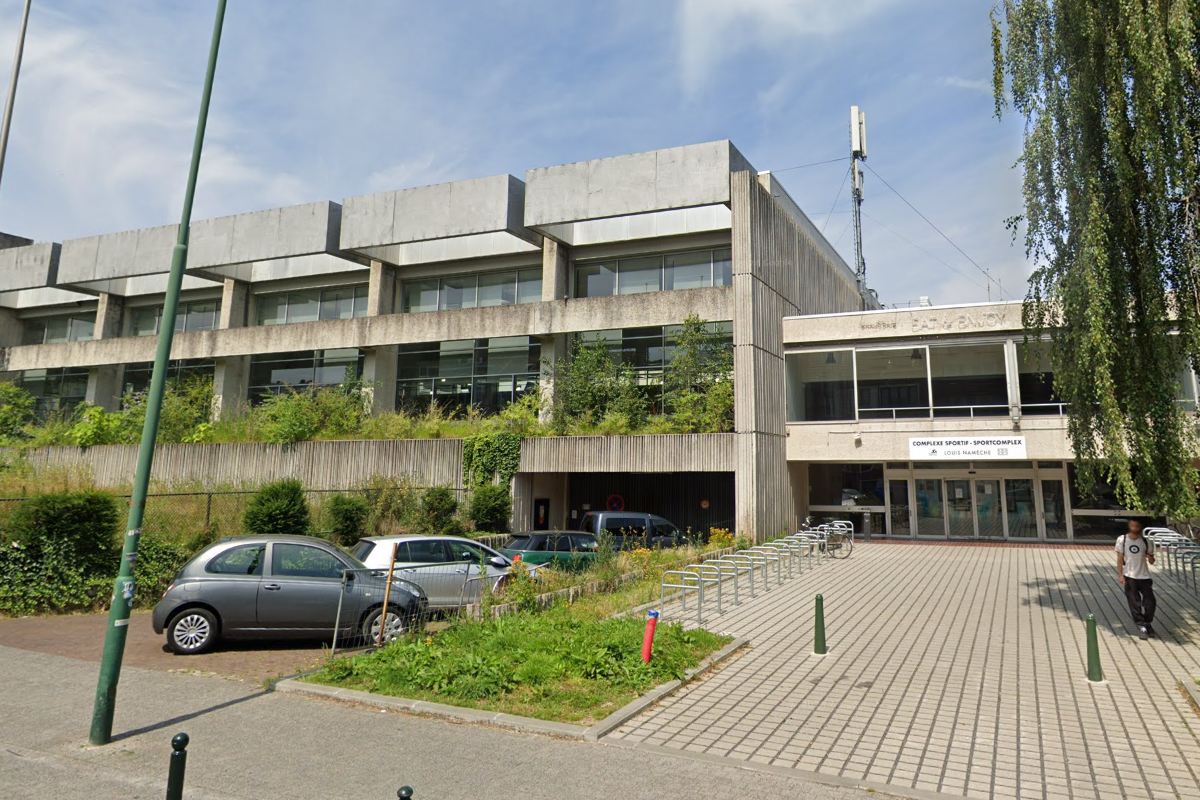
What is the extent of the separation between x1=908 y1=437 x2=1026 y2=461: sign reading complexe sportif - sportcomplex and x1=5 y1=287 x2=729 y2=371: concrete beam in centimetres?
784

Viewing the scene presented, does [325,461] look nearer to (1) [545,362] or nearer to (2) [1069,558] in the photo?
(1) [545,362]

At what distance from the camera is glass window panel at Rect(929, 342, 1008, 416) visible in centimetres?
2531

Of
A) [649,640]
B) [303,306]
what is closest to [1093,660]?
[649,640]

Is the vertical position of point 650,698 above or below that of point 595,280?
below

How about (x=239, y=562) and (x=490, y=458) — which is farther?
(x=490, y=458)

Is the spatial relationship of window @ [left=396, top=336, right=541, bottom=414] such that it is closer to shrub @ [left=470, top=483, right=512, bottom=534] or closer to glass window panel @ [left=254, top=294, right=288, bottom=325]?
shrub @ [left=470, top=483, right=512, bottom=534]

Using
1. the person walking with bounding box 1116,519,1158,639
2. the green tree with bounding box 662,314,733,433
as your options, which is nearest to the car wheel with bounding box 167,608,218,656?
the person walking with bounding box 1116,519,1158,639

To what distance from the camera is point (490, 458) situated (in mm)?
23516

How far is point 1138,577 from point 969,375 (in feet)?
54.3

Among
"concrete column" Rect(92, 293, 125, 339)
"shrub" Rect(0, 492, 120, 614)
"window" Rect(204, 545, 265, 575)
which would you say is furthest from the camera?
"concrete column" Rect(92, 293, 125, 339)

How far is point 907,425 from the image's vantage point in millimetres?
23953

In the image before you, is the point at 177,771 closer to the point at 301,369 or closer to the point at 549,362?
the point at 549,362

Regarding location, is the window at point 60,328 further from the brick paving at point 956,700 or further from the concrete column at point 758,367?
the brick paving at point 956,700

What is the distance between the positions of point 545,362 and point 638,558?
1248 centimetres
